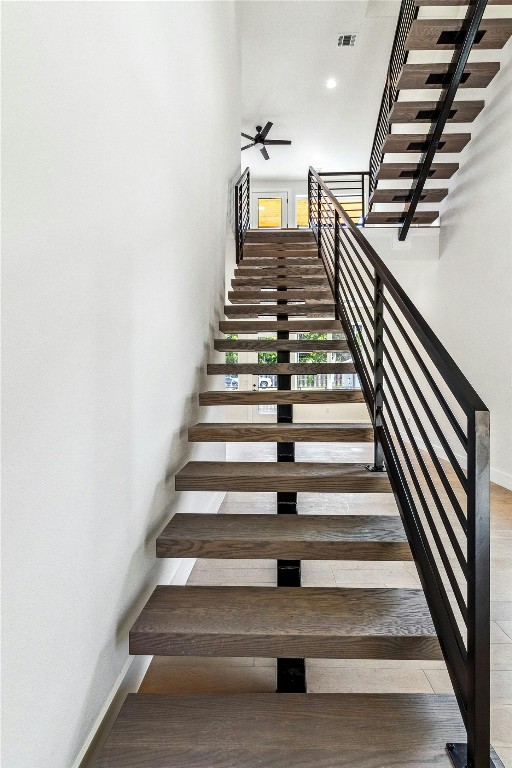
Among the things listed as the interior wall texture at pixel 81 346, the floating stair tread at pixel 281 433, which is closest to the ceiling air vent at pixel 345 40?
the interior wall texture at pixel 81 346

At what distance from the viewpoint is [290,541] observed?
6.15 feet

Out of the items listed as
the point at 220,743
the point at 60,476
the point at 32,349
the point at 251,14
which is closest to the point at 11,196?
the point at 32,349

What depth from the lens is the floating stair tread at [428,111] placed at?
4.53 meters

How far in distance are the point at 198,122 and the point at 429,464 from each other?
179 inches

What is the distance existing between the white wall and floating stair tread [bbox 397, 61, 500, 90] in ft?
0.41

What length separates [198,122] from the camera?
3.05m

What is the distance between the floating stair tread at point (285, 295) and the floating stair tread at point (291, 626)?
2789 mm

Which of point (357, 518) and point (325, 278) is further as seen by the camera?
point (325, 278)

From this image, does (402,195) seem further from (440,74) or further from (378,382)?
(378,382)

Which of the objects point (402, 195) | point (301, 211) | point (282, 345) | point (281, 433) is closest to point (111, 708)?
point (281, 433)

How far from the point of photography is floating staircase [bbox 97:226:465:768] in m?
1.24

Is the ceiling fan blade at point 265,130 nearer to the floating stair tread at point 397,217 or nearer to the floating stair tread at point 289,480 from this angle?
the floating stair tread at point 397,217

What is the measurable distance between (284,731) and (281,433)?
141cm

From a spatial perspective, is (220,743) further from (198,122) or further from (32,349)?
(198,122)
